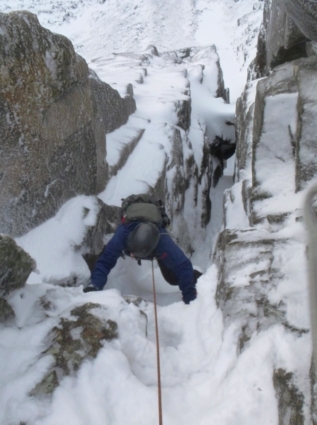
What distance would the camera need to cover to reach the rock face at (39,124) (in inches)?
122

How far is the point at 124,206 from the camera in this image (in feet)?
12.9

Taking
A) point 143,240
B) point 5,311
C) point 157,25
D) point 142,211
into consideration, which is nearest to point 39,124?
point 142,211

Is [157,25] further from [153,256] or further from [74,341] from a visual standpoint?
[74,341]

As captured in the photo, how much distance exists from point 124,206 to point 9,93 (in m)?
1.48

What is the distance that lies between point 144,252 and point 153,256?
228 millimetres

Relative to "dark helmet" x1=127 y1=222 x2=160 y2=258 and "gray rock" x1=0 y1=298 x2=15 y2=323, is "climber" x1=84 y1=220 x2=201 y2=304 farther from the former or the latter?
"gray rock" x1=0 y1=298 x2=15 y2=323

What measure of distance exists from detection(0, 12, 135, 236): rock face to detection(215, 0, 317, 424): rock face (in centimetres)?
169

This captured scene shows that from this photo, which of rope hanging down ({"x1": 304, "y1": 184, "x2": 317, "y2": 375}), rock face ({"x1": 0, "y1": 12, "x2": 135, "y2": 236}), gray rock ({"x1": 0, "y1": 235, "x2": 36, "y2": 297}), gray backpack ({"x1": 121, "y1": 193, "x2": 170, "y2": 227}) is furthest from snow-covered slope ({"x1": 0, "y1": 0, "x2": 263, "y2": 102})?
rope hanging down ({"x1": 304, "y1": 184, "x2": 317, "y2": 375})

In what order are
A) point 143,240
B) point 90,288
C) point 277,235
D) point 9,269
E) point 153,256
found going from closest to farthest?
1. point 9,269
2. point 277,235
3. point 90,288
4. point 143,240
5. point 153,256

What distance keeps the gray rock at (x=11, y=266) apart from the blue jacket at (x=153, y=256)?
1012 millimetres

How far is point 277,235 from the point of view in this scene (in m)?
2.91

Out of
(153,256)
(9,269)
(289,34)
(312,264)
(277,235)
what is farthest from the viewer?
(289,34)

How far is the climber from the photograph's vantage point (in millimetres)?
3416

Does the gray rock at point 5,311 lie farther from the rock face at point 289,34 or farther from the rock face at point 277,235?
the rock face at point 289,34
